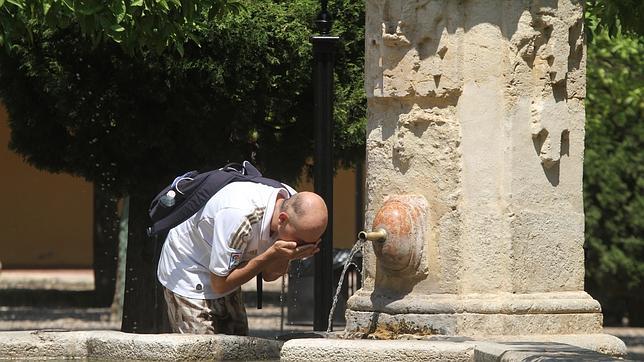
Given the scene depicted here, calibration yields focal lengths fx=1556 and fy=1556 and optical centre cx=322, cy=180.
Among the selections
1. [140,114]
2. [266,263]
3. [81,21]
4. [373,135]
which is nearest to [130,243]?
[140,114]

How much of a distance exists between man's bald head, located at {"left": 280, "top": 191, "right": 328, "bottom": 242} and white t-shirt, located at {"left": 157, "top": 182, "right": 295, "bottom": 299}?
0.40ft

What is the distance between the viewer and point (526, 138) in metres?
7.51

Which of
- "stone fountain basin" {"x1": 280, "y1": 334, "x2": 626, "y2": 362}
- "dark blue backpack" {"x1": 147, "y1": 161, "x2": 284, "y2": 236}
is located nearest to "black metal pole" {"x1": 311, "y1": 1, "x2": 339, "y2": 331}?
"dark blue backpack" {"x1": 147, "y1": 161, "x2": 284, "y2": 236}

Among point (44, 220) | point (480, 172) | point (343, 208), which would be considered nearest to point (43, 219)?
point (44, 220)

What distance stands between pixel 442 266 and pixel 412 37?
3.68ft

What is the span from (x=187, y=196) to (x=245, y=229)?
17.6 inches

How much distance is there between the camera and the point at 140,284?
1349cm

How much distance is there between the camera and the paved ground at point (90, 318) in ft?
55.5

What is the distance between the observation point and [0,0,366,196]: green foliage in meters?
12.0

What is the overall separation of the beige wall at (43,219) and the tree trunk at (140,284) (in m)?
15.4

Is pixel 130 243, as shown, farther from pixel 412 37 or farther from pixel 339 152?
pixel 412 37

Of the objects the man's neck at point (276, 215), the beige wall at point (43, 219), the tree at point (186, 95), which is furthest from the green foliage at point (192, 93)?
the beige wall at point (43, 219)

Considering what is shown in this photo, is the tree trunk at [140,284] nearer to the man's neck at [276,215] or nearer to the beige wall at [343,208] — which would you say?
the man's neck at [276,215]

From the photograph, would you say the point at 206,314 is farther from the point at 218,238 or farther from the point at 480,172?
the point at 480,172
